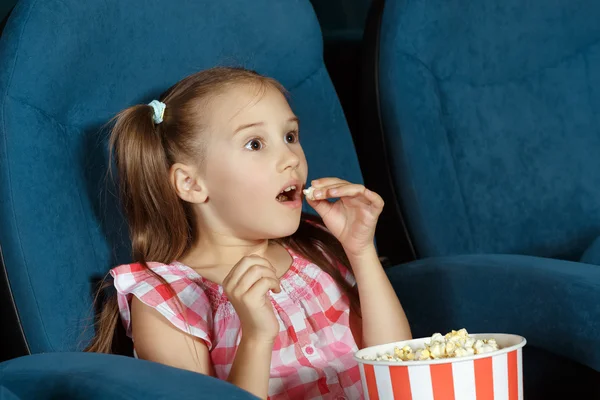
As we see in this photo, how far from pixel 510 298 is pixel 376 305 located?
19 cm

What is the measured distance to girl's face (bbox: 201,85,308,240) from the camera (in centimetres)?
118

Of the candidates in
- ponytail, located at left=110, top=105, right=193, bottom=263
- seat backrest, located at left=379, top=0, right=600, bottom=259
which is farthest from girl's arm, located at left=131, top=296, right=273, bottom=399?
seat backrest, located at left=379, top=0, right=600, bottom=259

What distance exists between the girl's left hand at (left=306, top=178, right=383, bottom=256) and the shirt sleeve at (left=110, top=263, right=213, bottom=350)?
0.20 meters

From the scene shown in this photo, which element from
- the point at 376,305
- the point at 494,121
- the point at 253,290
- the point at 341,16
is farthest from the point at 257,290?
the point at 341,16

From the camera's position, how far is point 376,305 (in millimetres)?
1240

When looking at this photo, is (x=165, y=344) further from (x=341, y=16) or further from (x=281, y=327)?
(x=341, y=16)

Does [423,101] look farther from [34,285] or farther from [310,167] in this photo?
[34,285]

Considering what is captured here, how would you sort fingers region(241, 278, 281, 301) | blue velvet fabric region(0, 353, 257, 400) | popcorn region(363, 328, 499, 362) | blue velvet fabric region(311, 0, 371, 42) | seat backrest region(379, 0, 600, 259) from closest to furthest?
blue velvet fabric region(0, 353, 257, 400), popcorn region(363, 328, 499, 362), fingers region(241, 278, 281, 301), seat backrest region(379, 0, 600, 259), blue velvet fabric region(311, 0, 371, 42)

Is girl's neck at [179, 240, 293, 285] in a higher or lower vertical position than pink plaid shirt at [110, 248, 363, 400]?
higher

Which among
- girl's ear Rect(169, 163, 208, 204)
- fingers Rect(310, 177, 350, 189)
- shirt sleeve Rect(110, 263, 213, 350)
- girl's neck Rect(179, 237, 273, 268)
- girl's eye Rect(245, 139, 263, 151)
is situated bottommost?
shirt sleeve Rect(110, 263, 213, 350)

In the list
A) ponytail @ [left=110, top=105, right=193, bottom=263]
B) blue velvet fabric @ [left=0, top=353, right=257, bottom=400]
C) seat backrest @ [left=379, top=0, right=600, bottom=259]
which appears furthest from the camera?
seat backrest @ [left=379, top=0, right=600, bottom=259]

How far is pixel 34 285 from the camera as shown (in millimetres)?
1064

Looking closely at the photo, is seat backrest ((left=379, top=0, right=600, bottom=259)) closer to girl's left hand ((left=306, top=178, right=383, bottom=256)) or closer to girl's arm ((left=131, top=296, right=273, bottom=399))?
girl's left hand ((left=306, top=178, right=383, bottom=256))

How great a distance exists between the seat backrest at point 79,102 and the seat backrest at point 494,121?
153 millimetres
